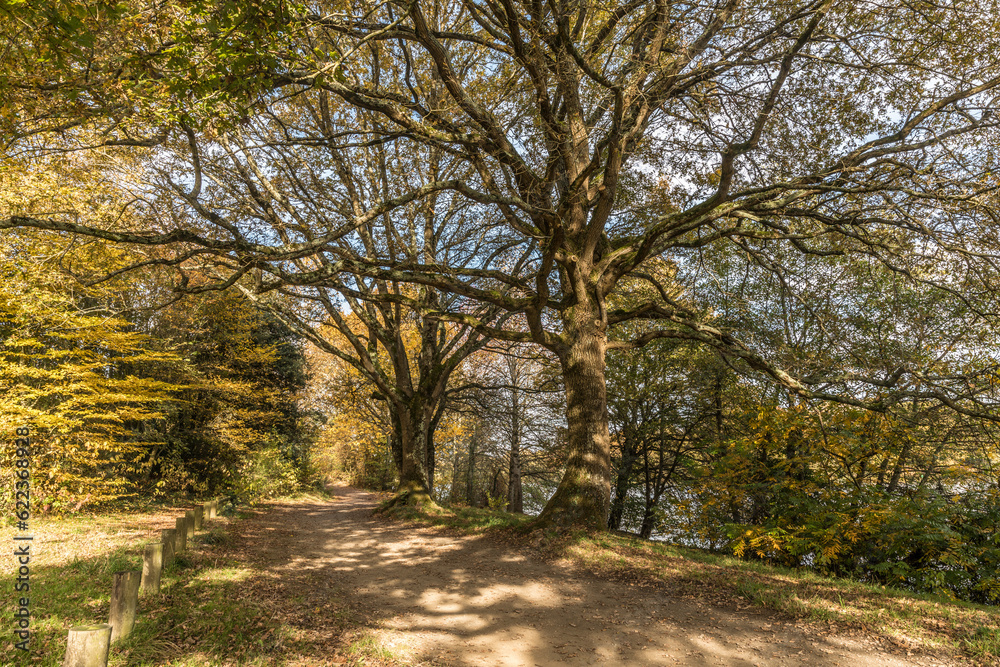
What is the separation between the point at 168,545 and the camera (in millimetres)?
5980

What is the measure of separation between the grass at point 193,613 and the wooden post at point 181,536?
14 centimetres

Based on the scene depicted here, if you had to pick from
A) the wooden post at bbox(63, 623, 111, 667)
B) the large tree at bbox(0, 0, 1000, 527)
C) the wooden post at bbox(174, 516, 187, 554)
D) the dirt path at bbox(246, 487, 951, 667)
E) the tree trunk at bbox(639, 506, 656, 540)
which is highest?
the large tree at bbox(0, 0, 1000, 527)

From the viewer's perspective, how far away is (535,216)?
843cm

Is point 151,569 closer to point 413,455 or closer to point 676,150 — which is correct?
point 413,455

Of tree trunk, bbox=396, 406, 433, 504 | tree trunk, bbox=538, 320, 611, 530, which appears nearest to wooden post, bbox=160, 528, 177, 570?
tree trunk, bbox=538, 320, 611, 530

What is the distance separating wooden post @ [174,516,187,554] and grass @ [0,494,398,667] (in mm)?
138

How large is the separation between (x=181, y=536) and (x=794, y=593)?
321 inches

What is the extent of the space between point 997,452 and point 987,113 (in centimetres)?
529

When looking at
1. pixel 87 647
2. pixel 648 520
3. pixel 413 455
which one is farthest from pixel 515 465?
pixel 87 647

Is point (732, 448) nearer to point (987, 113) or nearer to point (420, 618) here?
point (987, 113)

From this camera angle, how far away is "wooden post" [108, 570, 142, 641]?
12.5ft

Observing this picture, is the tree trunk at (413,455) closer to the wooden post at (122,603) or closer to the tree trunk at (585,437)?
the tree trunk at (585,437)

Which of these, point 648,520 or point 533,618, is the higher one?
point 533,618

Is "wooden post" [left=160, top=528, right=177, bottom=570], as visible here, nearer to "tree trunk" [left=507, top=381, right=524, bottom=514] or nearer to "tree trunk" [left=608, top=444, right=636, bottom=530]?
"tree trunk" [left=608, top=444, right=636, bottom=530]
